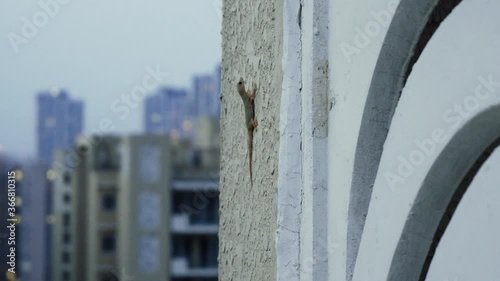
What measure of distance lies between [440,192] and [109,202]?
9708 millimetres

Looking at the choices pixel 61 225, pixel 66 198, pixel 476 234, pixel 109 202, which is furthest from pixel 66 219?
pixel 476 234

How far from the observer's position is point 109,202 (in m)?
10.9

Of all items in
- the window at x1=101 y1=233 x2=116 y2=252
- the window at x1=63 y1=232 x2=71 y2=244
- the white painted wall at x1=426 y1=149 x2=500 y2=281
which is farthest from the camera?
the window at x1=101 y1=233 x2=116 y2=252

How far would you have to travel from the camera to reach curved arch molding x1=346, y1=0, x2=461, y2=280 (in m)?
1.50

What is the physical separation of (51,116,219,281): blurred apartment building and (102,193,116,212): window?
1cm

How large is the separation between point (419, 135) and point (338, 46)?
37 centimetres

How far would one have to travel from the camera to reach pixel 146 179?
514 inches

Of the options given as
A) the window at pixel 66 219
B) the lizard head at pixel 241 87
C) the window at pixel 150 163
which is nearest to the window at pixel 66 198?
the window at pixel 66 219

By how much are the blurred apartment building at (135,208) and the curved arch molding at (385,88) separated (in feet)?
15.8

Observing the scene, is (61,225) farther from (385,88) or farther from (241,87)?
→ (385,88)

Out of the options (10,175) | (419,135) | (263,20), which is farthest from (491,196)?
(10,175)

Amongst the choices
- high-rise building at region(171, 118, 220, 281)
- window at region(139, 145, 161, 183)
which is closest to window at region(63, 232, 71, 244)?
high-rise building at region(171, 118, 220, 281)

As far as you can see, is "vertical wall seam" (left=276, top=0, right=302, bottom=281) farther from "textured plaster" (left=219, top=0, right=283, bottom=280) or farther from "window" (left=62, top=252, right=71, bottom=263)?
"window" (left=62, top=252, right=71, bottom=263)

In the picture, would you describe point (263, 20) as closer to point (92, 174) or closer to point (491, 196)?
point (491, 196)
